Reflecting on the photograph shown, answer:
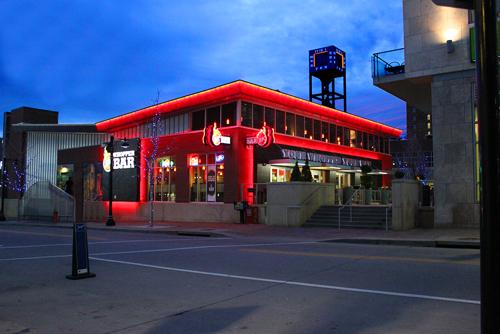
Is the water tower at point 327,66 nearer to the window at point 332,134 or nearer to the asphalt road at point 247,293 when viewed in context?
the window at point 332,134

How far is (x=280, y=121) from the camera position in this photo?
1228 inches

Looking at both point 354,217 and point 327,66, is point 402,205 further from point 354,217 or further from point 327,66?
point 327,66

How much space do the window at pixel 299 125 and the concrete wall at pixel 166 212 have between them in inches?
326

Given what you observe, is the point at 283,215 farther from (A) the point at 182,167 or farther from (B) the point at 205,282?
(B) the point at 205,282

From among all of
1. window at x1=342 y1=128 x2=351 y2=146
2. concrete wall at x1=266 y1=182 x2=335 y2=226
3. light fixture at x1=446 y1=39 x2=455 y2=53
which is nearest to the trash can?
concrete wall at x1=266 y1=182 x2=335 y2=226

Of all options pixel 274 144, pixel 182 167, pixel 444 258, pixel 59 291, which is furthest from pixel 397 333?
pixel 182 167

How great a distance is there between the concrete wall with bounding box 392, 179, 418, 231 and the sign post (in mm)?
14352

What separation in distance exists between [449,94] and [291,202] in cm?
916

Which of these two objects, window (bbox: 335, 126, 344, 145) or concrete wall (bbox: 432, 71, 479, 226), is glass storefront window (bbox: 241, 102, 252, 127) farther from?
concrete wall (bbox: 432, 71, 479, 226)

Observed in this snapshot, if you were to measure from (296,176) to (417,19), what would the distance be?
383 inches

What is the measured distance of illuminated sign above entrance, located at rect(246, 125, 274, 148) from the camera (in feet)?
90.3

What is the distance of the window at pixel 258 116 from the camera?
2922 centimetres

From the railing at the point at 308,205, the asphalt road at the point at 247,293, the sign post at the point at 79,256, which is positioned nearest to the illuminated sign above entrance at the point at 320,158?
the railing at the point at 308,205

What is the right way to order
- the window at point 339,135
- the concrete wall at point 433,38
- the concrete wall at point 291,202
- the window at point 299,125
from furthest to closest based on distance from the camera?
the window at point 339,135
the window at point 299,125
the concrete wall at point 291,202
the concrete wall at point 433,38
